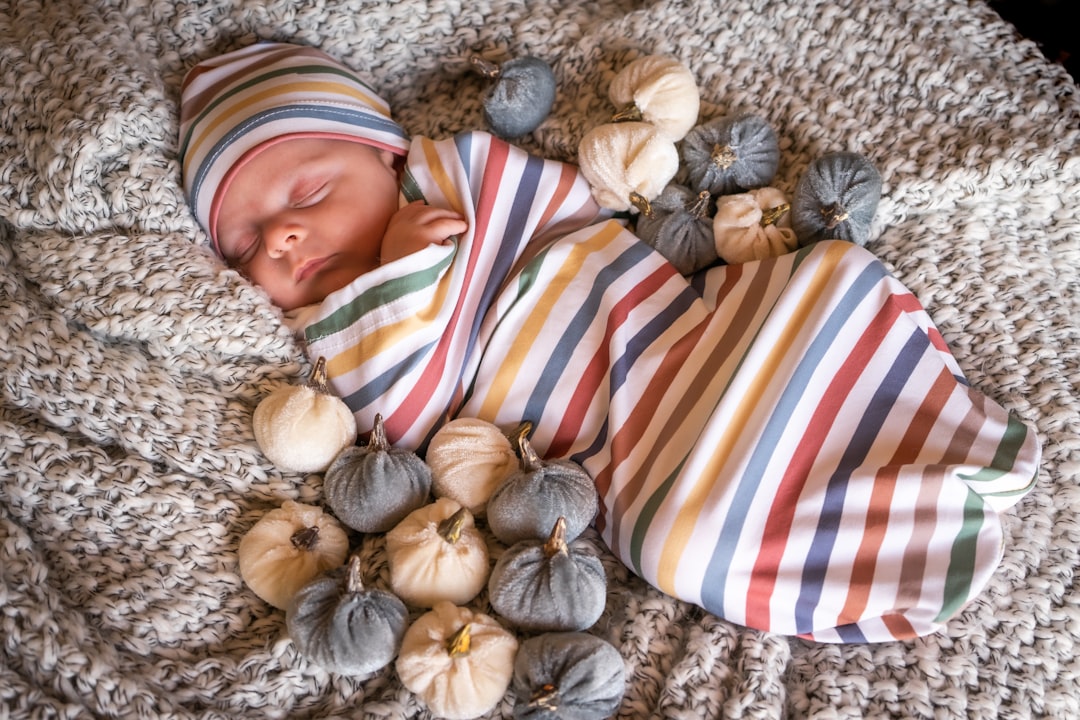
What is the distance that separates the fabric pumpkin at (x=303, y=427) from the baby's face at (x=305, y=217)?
0.61 feet

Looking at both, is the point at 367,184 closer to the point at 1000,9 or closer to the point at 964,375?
the point at 964,375

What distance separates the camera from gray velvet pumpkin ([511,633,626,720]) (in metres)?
0.88

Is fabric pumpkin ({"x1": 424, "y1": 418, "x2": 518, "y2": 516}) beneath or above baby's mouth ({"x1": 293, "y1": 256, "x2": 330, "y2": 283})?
beneath

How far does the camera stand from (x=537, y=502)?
99cm

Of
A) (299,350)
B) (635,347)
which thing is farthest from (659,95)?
(299,350)

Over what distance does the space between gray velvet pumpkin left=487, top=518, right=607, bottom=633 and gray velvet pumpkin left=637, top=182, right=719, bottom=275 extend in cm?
46

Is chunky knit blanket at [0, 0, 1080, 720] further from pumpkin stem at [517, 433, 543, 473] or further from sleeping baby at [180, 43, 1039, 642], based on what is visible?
pumpkin stem at [517, 433, 543, 473]

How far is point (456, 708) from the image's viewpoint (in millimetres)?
913

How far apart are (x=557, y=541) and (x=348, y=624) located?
0.23 metres

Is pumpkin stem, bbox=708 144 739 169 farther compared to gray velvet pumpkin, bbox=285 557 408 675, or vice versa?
pumpkin stem, bbox=708 144 739 169

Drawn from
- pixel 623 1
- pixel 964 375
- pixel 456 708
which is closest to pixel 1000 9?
pixel 623 1

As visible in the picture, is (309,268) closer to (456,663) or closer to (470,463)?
(470,463)

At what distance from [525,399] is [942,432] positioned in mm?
491

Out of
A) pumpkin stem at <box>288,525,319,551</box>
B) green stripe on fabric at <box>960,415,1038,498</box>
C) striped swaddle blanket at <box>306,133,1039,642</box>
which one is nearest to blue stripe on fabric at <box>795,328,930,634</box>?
striped swaddle blanket at <box>306,133,1039,642</box>
